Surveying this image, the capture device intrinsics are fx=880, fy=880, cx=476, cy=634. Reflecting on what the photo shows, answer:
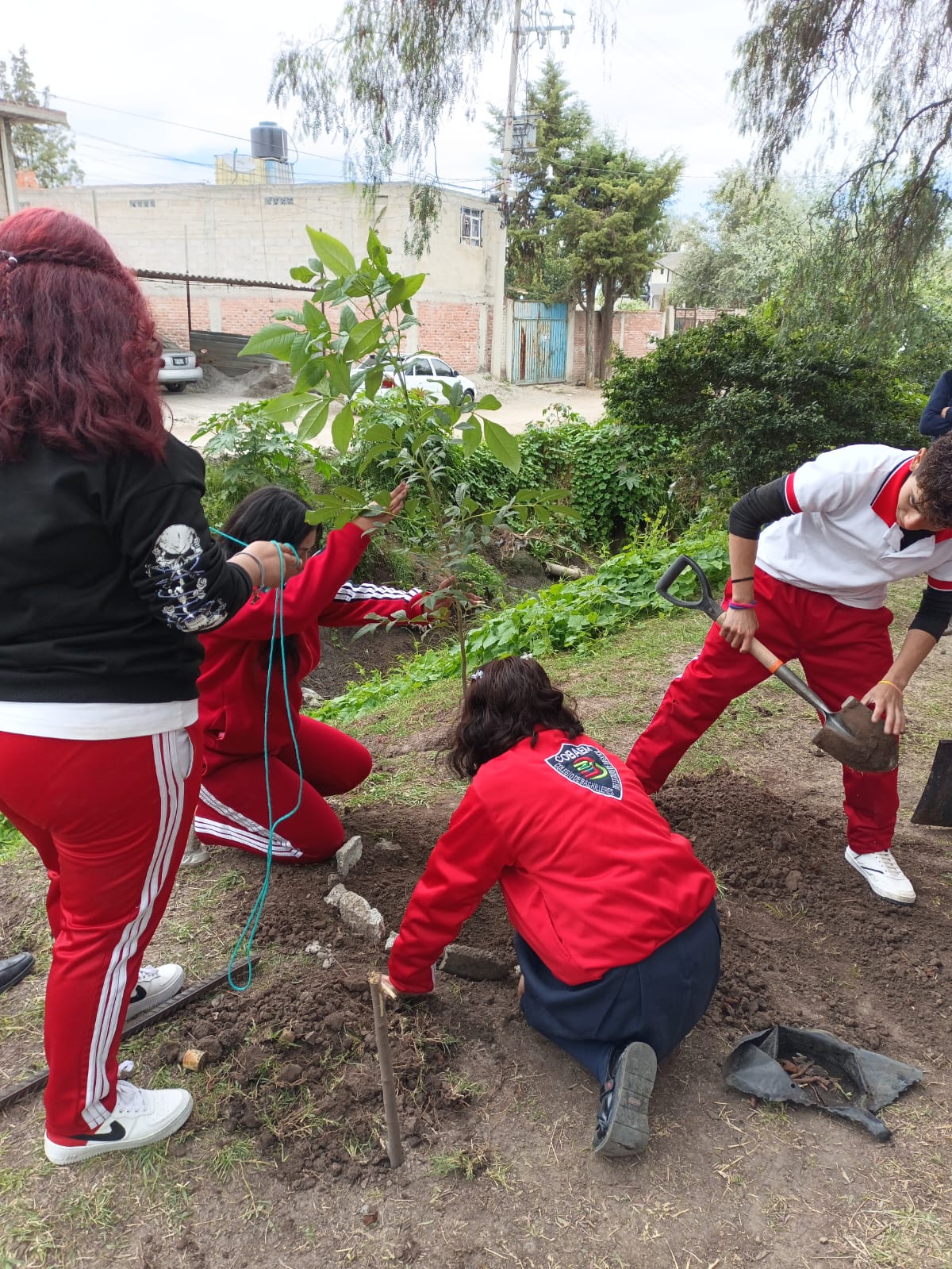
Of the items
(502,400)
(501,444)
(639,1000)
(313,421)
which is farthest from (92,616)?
(502,400)

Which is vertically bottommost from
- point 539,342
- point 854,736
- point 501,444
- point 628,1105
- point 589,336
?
point 628,1105

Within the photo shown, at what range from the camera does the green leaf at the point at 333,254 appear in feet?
6.41

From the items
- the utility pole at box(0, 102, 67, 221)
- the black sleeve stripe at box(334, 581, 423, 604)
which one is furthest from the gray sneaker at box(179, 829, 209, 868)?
the utility pole at box(0, 102, 67, 221)

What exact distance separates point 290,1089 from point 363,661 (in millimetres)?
5320

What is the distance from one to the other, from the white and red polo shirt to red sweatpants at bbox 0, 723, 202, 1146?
1839mm

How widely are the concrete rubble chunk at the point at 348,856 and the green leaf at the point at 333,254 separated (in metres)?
1.82

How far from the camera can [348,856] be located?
9.74 ft

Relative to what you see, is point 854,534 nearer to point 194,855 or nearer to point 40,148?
point 194,855

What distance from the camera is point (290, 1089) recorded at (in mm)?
2084

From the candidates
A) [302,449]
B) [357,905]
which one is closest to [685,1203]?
[357,905]

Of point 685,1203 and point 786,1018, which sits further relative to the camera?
point 786,1018

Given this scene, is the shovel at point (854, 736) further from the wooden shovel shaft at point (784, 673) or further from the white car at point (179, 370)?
the white car at point (179, 370)

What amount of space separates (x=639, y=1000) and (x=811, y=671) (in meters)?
1.40

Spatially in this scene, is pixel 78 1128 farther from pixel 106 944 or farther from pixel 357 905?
pixel 357 905
